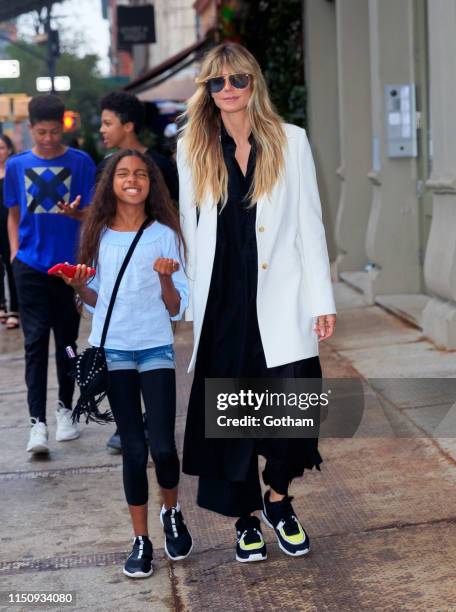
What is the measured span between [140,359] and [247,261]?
0.59 meters

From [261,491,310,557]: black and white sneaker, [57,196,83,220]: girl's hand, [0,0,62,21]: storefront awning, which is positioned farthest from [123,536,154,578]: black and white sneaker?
[0,0,62,21]: storefront awning

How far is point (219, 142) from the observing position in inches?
177

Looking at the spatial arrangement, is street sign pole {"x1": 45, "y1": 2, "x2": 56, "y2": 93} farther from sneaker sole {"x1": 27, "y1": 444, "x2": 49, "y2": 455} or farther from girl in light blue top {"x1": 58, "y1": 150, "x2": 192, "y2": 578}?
girl in light blue top {"x1": 58, "y1": 150, "x2": 192, "y2": 578}

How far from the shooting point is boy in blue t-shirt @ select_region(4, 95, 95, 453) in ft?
21.5

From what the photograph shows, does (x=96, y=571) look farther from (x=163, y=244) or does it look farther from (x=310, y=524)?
(x=163, y=244)

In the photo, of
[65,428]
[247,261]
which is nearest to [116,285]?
[247,261]

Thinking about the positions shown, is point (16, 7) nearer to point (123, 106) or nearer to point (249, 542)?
point (123, 106)

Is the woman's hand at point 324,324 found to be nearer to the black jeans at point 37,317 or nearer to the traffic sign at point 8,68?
the black jeans at point 37,317

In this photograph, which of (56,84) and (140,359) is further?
(56,84)

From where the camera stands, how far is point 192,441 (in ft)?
14.9

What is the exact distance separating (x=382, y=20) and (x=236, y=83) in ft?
22.0

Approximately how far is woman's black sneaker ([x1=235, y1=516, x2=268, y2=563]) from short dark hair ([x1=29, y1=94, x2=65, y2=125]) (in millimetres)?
2963

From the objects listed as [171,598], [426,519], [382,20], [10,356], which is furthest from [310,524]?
[382,20]

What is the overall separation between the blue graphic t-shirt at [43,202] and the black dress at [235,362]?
226cm
